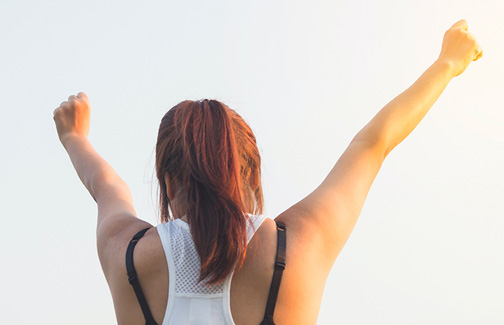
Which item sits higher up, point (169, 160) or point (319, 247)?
point (169, 160)

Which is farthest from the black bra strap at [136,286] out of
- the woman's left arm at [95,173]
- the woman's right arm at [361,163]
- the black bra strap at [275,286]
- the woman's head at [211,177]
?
the woman's right arm at [361,163]

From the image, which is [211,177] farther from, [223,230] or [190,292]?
[190,292]

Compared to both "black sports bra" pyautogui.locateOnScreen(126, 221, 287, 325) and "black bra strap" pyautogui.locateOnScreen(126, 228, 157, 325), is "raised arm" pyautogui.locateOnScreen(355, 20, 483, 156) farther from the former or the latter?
"black bra strap" pyautogui.locateOnScreen(126, 228, 157, 325)

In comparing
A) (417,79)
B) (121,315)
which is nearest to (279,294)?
(121,315)

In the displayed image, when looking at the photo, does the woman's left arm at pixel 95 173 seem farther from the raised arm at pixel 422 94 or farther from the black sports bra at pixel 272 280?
the raised arm at pixel 422 94

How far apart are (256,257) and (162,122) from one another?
1008mm

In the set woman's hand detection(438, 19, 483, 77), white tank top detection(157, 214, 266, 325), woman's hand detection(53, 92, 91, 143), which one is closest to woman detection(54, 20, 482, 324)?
white tank top detection(157, 214, 266, 325)

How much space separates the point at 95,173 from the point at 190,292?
1.40 m

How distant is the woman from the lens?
10.9ft

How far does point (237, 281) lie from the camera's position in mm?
3326

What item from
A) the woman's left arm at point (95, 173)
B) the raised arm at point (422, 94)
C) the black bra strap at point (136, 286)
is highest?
the raised arm at point (422, 94)

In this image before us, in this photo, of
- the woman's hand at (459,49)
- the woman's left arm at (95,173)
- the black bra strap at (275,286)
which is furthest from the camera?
the woman's hand at (459,49)

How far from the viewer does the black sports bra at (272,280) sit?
10.8 ft

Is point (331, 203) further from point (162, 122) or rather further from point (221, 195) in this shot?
point (162, 122)
